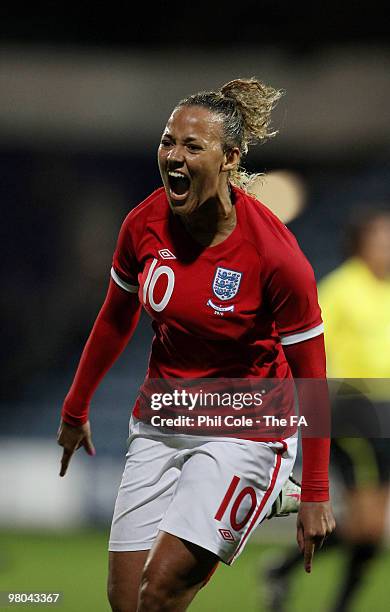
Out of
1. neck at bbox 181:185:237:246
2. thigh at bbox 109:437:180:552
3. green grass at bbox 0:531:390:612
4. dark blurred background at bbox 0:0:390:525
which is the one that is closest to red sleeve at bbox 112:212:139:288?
neck at bbox 181:185:237:246

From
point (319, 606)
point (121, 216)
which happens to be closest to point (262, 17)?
point (121, 216)

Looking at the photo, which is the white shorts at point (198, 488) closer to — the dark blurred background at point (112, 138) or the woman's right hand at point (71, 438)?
the woman's right hand at point (71, 438)

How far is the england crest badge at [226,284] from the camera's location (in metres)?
1.92

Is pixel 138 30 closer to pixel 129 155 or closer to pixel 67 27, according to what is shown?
pixel 67 27

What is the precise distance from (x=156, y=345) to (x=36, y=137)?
2645 mm

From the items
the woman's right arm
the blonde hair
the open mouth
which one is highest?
the blonde hair

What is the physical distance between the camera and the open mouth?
6.22 feet

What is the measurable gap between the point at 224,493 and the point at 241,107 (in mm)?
790

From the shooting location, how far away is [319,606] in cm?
315

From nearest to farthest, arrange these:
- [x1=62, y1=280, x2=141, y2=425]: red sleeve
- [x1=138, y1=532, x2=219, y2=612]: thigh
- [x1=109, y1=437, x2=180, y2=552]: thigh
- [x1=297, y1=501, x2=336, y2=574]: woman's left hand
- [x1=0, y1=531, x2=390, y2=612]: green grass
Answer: [x1=138, y1=532, x2=219, y2=612]: thigh → [x1=297, y1=501, x2=336, y2=574]: woman's left hand → [x1=109, y1=437, x2=180, y2=552]: thigh → [x1=62, y1=280, x2=141, y2=425]: red sleeve → [x1=0, y1=531, x2=390, y2=612]: green grass

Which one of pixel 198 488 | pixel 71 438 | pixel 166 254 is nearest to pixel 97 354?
pixel 71 438

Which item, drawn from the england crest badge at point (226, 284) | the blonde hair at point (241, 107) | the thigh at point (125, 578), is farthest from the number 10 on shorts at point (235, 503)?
the blonde hair at point (241, 107)

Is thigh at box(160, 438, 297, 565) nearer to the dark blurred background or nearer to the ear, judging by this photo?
the ear

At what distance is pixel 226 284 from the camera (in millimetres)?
1923
